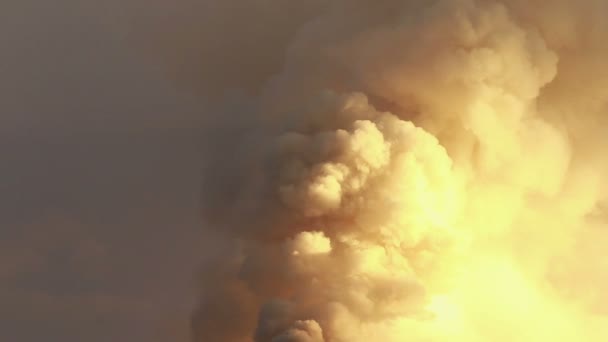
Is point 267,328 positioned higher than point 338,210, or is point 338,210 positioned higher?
point 338,210

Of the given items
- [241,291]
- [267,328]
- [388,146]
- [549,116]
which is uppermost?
[549,116]

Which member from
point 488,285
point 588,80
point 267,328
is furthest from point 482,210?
point 267,328

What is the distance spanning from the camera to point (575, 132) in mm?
50031

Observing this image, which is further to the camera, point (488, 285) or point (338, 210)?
point (488, 285)

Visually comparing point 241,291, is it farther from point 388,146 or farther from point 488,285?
point 488,285

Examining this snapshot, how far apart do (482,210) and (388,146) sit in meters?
5.54

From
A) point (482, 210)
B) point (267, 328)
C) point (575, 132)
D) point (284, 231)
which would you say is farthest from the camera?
point (575, 132)

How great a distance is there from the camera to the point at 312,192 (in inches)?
1652

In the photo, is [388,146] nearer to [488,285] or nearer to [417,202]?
[417,202]

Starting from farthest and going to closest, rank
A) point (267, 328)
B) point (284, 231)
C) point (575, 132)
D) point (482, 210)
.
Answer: point (575, 132)
point (482, 210)
point (284, 231)
point (267, 328)

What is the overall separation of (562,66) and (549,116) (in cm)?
199

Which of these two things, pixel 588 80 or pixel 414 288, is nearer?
pixel 414 288

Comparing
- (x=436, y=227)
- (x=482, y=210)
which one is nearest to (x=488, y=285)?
(x=482, y=210)

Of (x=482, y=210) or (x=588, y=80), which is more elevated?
(x=588, y=80)
